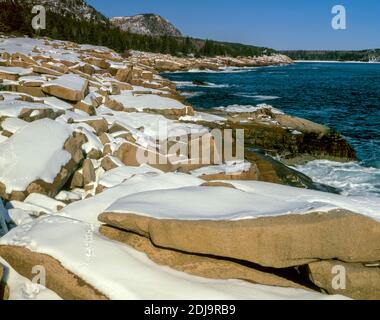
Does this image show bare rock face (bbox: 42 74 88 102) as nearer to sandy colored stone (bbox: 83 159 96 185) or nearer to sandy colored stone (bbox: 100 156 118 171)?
sandy colored stone (bbox: 100 156 118 171)

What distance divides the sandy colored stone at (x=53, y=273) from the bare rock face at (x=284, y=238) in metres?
1.45

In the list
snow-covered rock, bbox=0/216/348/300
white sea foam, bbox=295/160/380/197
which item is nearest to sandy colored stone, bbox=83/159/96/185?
snow-covered rock, bbox=0/216/348/300

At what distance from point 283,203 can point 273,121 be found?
712 inches

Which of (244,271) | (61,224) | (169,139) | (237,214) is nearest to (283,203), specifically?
(237,214)

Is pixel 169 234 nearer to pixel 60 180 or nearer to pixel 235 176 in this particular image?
pixel 235 176

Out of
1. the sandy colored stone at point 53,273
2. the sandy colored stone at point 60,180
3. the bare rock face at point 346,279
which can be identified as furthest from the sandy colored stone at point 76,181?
the bare rock face at point 346,279

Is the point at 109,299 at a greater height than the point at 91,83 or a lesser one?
lesser

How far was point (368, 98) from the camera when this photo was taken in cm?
4809

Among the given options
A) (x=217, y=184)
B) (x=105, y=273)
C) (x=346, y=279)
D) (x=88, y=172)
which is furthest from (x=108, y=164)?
(x=346, y=279)

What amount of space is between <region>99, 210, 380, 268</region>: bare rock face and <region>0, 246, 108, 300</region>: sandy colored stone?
1446 millimetres

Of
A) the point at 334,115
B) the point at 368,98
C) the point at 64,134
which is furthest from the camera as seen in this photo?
the point at 368,98

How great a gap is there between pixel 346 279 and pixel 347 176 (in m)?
12.2

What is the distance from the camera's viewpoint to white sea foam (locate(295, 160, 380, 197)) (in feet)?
50.3
